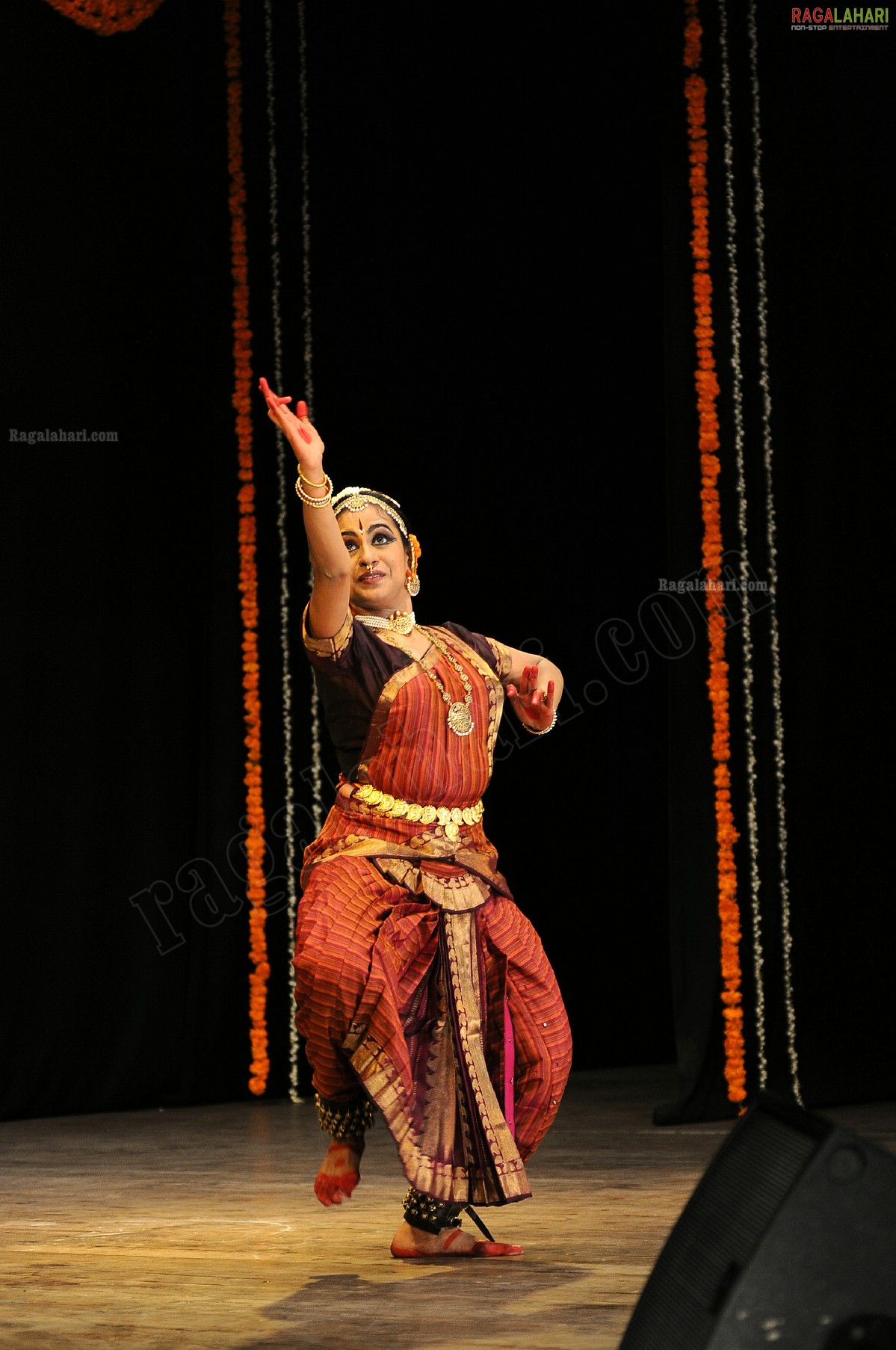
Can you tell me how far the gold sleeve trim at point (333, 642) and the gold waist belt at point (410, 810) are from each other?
25 cm

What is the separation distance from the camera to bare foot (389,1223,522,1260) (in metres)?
2.86

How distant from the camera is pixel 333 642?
2.85 meters

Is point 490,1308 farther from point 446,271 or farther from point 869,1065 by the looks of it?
point 446,271

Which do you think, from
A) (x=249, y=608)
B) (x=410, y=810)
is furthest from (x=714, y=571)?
(x=410, y=810)

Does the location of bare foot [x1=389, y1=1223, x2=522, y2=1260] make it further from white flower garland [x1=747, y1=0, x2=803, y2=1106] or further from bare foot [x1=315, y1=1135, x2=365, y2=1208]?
white flower garland [x1=747, y1=0, x2=803, y2=1106]

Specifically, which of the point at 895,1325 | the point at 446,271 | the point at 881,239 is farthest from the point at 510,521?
the point at 895,1325

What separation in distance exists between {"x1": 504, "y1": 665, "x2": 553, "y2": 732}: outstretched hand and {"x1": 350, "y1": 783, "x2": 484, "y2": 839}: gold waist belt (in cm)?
23

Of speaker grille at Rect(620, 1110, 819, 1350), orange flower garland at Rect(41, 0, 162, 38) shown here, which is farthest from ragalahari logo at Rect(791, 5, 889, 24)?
speaker grille at Rect(620, 1110, 819, 1350)

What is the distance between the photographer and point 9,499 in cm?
465

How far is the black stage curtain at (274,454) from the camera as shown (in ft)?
15.4

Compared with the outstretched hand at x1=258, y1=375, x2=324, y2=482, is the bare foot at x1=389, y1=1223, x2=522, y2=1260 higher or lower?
lower

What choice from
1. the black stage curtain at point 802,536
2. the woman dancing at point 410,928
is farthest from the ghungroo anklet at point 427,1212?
the black stage curtain at point 802,536

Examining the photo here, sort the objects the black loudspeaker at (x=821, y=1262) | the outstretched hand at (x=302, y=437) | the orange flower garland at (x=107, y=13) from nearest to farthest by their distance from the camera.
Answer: the black loudspeaker at (x=821, y=1262), the outstretched hand at (x=302, y=437), the orange flower garland at (x=107, y=13)

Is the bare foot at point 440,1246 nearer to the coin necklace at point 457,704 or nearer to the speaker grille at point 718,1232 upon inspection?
the coin necklace at point 457,704
